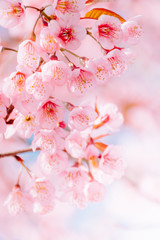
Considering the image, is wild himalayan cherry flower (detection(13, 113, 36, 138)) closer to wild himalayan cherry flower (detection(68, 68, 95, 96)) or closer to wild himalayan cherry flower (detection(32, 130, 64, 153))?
wild himalayan cherry flower (detection(32, 130, 64, 153))

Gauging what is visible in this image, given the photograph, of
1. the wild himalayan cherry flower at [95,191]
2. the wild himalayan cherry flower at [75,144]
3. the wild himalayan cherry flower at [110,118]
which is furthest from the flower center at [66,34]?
the wild himalayan cherry flower at [95,191]

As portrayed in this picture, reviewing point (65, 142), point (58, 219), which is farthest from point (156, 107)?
point (65, 142)

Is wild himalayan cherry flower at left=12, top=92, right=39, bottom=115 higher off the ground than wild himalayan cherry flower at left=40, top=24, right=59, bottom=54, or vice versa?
wild himalayan cherry flower at left=40, top=24, right=59, bottom=54

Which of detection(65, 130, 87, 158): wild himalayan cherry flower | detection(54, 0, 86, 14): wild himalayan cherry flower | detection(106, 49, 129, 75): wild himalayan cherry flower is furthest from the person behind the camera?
detection(65, 130, 87, 158): wild himalayan cherry flower

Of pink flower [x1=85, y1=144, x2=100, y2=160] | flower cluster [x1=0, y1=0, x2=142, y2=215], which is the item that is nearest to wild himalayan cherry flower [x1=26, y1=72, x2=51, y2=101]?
flower cluster [x1=0, y1=0, x2=142, y2=215]

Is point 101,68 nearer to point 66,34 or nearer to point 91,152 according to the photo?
point 66,34

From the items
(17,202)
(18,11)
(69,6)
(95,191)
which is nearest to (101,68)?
(69,6)

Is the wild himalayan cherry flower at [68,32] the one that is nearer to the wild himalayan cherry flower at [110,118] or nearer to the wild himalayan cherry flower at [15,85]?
the wild himalayan cherry flower at [15,85]
